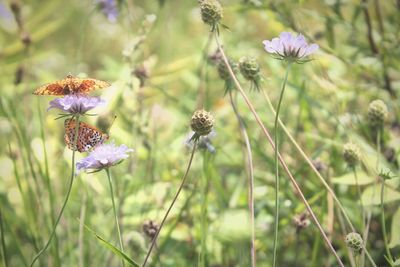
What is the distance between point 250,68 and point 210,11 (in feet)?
0.30

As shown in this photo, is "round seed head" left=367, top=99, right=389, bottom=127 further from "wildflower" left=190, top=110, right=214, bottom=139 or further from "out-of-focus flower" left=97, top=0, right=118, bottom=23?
"out-of-focus flower" left=97, top=0, right=118, bottom=23

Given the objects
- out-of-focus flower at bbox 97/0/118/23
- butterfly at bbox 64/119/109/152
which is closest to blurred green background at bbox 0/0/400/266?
out-of-focus flower at bbox 97/0/118/23

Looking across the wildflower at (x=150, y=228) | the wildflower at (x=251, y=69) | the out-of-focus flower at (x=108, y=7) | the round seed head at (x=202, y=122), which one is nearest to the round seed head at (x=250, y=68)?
the wildflower at (x=251, y=69)

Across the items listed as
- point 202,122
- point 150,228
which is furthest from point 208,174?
point 202,122

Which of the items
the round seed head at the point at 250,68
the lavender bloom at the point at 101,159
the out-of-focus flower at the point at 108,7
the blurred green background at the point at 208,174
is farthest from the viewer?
the out-of-focus flower at the point at 108,7

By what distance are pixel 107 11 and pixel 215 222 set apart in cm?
47

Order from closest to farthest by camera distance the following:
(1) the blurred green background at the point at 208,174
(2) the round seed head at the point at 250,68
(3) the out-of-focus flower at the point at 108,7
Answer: (2) the round seed head at the point at 250,68
(1) the blurred green background at the point at 208,174
(3) the out-of-focus flower at the point at 108,7

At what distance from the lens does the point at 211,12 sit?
612 mm

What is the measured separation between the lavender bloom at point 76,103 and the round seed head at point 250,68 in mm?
193

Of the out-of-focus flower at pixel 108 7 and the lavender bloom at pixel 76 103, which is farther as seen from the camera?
the out-of-focus flower at pixel 108 7

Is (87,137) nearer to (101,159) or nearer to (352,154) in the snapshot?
(101,159)

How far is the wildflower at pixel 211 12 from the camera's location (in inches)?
23.9

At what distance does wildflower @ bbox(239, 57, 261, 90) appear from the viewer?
651 mm

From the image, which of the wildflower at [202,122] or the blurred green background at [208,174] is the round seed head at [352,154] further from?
the wildflower at [202,122]
